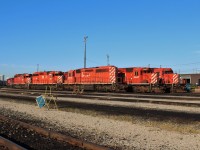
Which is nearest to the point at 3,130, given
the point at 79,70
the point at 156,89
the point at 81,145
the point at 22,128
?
the point at 22,128

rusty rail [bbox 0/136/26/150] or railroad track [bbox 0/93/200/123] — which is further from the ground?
railroad track [bbox 0/93/200/123]

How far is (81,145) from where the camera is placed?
7.75 meters

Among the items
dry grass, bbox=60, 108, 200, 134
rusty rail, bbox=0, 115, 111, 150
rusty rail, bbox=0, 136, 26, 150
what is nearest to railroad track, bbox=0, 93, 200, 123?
dry grass, bbox=60, 108, 200, 134

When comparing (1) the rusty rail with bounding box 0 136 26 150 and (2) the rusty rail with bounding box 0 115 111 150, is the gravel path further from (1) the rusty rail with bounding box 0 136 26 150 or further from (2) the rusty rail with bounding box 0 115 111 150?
(1) the rusty rail with bounding box 0 136 26 150

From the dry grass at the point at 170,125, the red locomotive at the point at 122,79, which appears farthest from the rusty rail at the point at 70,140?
the red locomotive at the point at 122,79

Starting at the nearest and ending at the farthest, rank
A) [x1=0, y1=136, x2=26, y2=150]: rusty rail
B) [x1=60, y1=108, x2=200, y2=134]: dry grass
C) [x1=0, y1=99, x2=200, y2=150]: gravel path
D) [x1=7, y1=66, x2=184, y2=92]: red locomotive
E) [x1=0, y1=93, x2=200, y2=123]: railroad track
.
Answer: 1. [x1=0, y1=136, x2=26, y2=150]: rusty rail
2. [x1=0, y1=99, x2=200, y2=150]: gravel path
3. [x1=60, y1=108, x2=200, y2=134]: dry grass
4. [x1=0, y1=93, x2=200, y2=123]: railroad track
5. [x1=7, y1=66, x2=184, y2=92]: red locomotive

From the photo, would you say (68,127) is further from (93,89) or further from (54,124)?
(93,89)

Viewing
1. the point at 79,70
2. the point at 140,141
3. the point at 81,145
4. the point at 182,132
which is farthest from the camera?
the point at 79,70

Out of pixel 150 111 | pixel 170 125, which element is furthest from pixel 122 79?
pixel 170 125

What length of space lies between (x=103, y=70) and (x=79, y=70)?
6.44 metres

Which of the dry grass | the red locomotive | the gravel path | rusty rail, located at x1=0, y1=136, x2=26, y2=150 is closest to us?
rusty rail, located at x1=0, y1=136, x2=26, y2=150

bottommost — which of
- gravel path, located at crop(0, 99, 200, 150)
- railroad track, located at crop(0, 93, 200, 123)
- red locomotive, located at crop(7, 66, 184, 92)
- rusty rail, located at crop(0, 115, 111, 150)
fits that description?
gravel path, located at crop(0, 99, 200, 150)

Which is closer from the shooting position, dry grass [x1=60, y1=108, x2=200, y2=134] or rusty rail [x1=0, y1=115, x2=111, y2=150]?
rusty rail [x1=0, y1=115, x2=111, y2=150]

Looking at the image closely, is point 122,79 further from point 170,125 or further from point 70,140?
point 70,140
